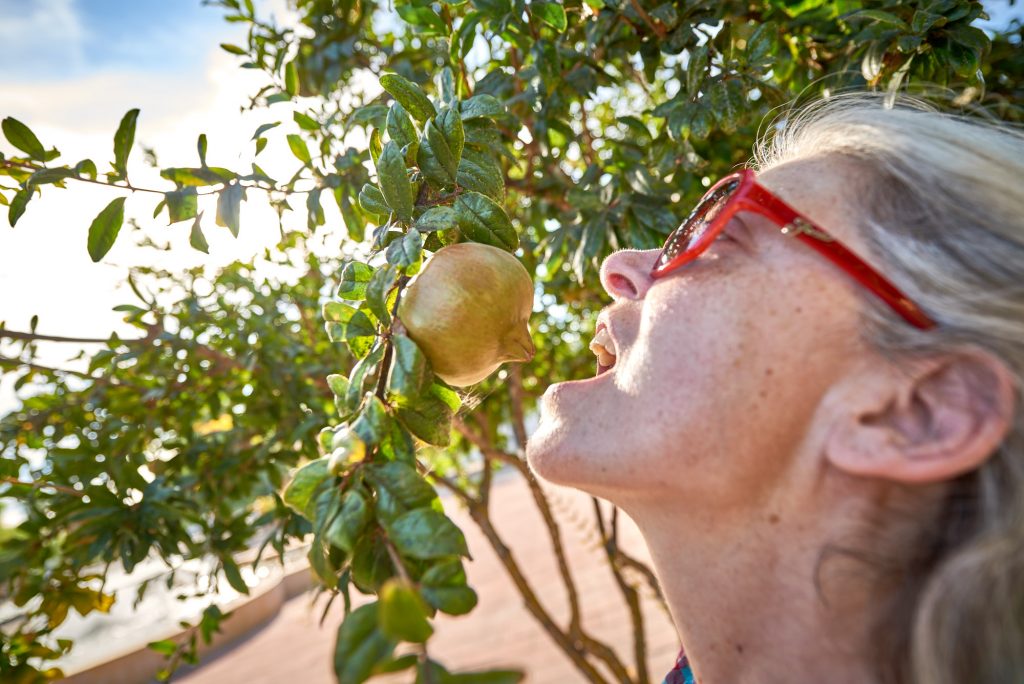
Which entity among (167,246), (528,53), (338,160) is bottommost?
(338,160)

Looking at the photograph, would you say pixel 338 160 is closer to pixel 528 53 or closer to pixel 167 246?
pixel 528 53

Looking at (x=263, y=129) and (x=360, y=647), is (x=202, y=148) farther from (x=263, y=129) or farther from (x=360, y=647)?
(x=360, y=647)

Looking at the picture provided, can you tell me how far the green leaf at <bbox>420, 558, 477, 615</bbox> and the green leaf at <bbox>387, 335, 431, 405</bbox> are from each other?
0.24 metres

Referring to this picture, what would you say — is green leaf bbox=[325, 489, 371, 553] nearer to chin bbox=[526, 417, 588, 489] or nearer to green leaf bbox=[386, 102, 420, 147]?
chin bbox=[526, 417, 588, 489]

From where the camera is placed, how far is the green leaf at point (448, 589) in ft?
2.41

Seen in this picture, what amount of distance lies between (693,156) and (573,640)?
2.63 meters

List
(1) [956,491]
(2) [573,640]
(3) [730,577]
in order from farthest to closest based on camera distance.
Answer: (2) [573,640]
(3) [730,577]
(1) [956,491]

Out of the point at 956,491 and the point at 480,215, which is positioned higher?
the point at 480,215

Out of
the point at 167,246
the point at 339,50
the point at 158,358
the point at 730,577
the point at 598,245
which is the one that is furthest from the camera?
the point at 167,246

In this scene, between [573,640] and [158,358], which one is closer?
[158,358]

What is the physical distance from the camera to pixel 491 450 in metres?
2.85

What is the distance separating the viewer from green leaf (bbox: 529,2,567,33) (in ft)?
4.67

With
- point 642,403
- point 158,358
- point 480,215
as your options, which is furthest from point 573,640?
point 480,215

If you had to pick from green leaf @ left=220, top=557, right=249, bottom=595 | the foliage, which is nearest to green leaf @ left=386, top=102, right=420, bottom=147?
the foliage
